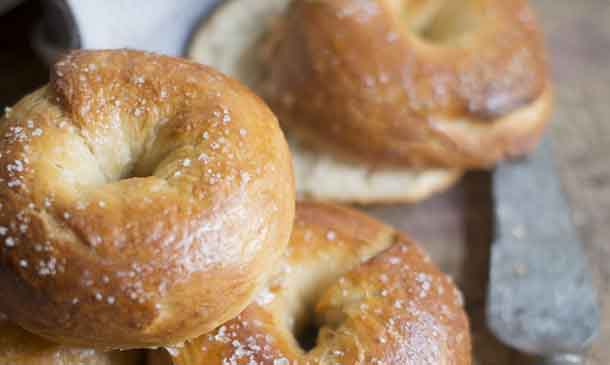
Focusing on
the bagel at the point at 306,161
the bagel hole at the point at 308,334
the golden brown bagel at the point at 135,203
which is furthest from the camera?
the bagel at the point at 306,161

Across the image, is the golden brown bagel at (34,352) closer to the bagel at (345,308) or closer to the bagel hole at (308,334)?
the bagel at (345,308)

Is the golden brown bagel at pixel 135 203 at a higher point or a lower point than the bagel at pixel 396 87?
higher

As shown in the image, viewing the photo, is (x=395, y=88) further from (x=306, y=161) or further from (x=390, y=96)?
(x=306, y=161)

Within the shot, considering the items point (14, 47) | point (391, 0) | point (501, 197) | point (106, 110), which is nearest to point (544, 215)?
point (501, 197)

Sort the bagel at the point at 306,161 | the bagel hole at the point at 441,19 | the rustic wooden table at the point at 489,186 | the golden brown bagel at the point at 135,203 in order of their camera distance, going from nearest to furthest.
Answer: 1. the golden brown bagel at the point at 135,203
2. the rustic wooden table at the point at 489,186
3. the bagel at the point at 306,161
4. the bagel hole at the point at 441,19

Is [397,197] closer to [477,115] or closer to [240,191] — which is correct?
[477,115]

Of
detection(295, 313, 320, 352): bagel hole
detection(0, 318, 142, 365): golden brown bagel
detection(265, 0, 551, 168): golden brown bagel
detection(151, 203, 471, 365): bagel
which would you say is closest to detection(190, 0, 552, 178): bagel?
detection(265, 0, 551, 168): golden brown bagel

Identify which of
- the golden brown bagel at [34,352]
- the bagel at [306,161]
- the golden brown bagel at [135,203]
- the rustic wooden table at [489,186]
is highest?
the golden brown bagel at [135,203]

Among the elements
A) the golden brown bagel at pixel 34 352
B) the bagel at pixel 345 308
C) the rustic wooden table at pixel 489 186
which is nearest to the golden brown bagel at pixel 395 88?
the rustic wooden table at pixel 489 186
